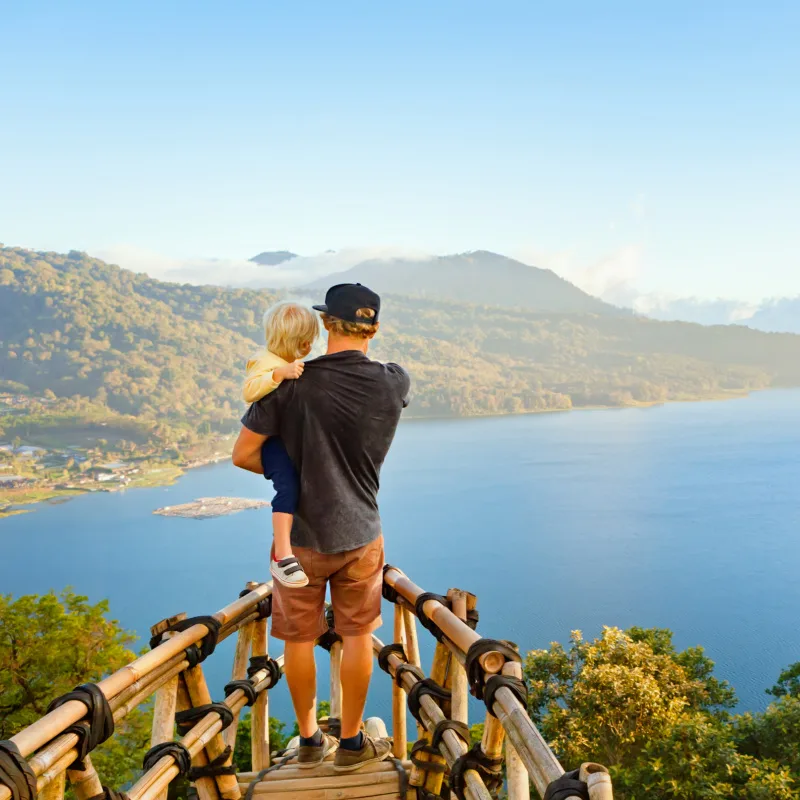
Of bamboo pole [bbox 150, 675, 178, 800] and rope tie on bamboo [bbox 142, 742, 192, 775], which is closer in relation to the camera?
rope tie on bamboo [bbox 142, 742, 192, 775]

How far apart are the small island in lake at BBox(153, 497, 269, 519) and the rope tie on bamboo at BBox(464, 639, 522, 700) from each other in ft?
234

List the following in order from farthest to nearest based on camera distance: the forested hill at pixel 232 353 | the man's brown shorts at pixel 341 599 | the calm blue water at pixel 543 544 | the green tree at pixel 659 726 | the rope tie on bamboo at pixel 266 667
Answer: the forested hill at pixel 232 353
the calm blue water at pixel 543 544
the green tree at pixel 659 726
the rope tie on bamboo at pixel 266 667
the man's brown shorts at pixel 341 599

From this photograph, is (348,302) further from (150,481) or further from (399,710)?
(150,481)

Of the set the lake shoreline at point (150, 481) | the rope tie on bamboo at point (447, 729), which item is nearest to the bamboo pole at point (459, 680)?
the rope tie on bamboo at point (447, 729)

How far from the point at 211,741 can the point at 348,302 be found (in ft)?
4.45

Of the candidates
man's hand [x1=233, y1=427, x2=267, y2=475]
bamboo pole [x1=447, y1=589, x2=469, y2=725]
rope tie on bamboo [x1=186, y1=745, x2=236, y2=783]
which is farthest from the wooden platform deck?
man's hand [x1=233, y1=427, x2=267, y2=475]

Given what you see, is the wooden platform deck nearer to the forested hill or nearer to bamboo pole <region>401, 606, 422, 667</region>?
bamboo pole <region>401, 606, 422, 667</region>

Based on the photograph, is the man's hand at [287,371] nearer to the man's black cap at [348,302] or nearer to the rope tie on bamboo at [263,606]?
the man's black cap at [348,302]

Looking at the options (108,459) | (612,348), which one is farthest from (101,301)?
(612,348)

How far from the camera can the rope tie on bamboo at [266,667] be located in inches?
110

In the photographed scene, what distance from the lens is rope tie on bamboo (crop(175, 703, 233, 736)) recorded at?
212 centimetres

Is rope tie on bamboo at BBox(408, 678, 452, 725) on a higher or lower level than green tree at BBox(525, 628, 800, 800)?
higher

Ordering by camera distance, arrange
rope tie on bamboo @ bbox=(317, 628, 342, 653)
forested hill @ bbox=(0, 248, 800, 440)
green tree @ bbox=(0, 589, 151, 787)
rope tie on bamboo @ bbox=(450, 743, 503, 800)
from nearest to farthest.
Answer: rope tie on bamboo @ bbox=(450, 743, 503, 800)
rope tie on bamboo @ bbox=(317, 628, 342, 653)
green tree @ bbox=(0, 589, 151, 787)
forested hill @ bbox=(0, 248, 800, 440)

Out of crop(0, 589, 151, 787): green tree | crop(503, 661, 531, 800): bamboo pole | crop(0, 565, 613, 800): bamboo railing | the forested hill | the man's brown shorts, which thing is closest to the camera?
crop(0, 565, 613, 800): bamboo railing
